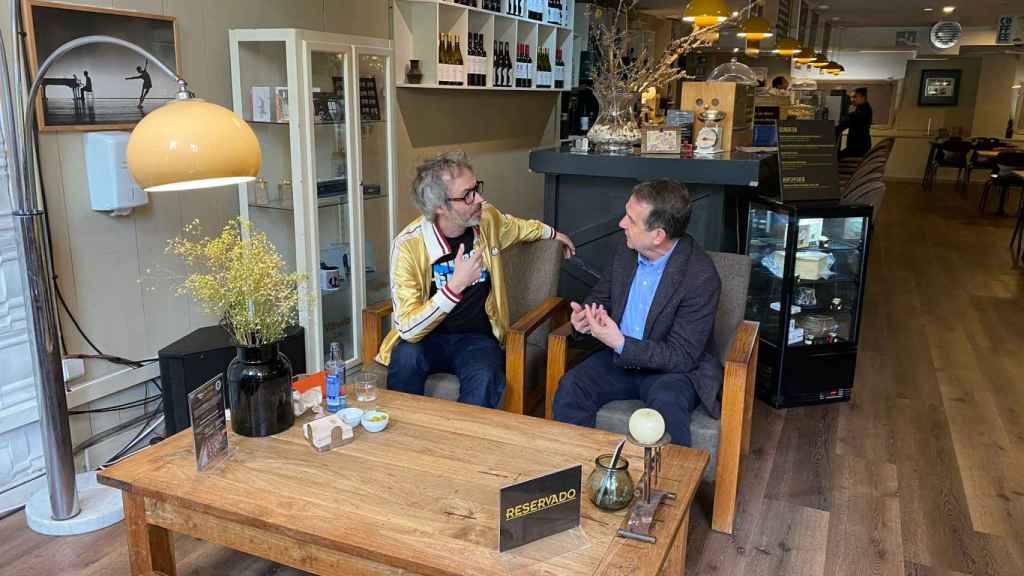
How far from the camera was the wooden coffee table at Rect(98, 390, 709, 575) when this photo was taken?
1.56 metres

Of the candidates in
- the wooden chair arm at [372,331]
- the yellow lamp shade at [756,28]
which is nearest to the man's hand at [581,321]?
the wooden chair arm at [372,331]

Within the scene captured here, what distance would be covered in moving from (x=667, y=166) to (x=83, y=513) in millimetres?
2730

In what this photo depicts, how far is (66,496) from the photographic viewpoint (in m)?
2.53

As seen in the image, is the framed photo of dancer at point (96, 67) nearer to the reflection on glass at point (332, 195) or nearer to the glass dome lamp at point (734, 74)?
the reflection on glass at point (332, 195)

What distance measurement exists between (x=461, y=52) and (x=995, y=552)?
3.44 m

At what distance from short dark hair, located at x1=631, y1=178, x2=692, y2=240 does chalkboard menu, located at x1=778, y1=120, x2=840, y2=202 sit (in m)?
1.16

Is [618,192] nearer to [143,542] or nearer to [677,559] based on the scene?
[677,559]

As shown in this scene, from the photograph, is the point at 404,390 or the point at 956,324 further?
the point at 956,324

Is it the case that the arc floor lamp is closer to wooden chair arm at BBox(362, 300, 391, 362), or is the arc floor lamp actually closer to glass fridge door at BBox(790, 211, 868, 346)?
wooden chair arm at BBox(362, 300, 391, 362)

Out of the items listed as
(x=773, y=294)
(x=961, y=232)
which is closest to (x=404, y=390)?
(x=773, y=294)

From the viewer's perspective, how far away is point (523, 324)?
9.31 feet

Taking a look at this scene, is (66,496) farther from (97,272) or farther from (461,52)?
(461,52)

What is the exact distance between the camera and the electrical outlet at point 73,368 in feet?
9.04

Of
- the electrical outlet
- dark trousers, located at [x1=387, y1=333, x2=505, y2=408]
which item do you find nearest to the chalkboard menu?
dark trousers, located at [x1=387, y1=333, x2=505, y2=408]
